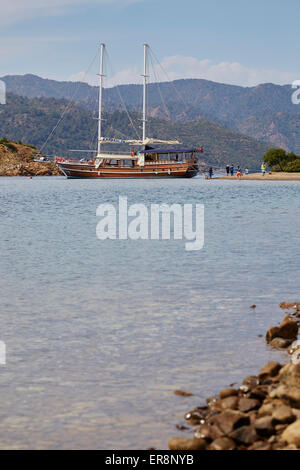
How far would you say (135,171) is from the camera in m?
133

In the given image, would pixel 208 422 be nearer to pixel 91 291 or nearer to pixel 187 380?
pixel 187 380

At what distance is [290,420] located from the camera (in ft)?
24.7

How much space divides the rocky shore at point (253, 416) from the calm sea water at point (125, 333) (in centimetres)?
36

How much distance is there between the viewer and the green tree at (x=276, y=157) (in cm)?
11944

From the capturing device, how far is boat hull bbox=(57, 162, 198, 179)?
13288 cm

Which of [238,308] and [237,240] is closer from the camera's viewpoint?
[238,308]

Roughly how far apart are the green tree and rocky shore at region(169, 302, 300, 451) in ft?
371

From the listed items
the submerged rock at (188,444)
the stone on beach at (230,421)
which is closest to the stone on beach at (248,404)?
the stone on beach at (230,421)

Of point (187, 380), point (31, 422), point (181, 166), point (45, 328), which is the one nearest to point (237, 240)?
point (45, 328)

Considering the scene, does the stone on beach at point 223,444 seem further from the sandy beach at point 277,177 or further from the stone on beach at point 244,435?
the sandy beach at point 277,177

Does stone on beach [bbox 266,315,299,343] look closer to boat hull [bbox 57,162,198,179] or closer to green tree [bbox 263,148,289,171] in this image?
green tree [bbox 263,148,289,171]

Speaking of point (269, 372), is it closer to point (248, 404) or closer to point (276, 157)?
point (248, 404)

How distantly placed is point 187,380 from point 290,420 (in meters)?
2.39

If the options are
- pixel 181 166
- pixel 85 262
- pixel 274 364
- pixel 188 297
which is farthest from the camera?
pixel 181 166
